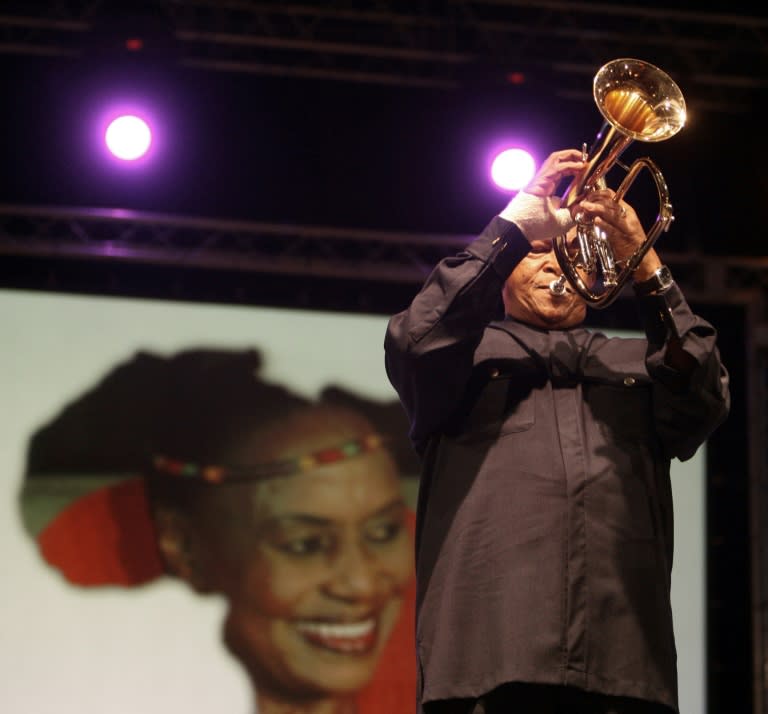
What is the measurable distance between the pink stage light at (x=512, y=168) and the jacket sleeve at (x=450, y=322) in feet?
8.77

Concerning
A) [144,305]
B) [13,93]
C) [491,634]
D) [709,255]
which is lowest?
[491,634]

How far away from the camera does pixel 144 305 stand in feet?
16.4

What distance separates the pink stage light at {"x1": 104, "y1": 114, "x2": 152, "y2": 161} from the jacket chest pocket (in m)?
2.85

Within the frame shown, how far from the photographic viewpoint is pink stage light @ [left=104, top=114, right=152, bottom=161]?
5.05 meters

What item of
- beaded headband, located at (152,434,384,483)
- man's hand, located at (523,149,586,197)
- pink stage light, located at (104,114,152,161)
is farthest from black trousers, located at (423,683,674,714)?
pink stage light, located at (104,114,152,161)

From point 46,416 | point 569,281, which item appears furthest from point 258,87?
point 569,281

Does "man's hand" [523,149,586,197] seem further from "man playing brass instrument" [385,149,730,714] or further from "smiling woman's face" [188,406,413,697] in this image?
"smiling woman's face" [188,406,413,697]

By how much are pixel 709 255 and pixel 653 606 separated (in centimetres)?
314

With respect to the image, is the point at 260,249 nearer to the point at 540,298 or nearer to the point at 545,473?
the point at 540,298

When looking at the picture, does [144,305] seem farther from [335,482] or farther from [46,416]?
[335,482]

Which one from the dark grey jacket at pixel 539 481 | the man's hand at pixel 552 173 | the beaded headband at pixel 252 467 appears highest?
the beaded headband at pixel 252 467

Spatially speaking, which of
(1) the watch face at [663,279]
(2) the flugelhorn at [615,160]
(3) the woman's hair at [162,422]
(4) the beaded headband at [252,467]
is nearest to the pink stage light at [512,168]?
(3) the woman's hair at [162,422]

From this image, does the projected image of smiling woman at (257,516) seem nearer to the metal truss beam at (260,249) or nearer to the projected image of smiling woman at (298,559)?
the projected image of smiling woman at (298,559)

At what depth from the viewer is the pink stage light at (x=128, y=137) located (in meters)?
5.05
